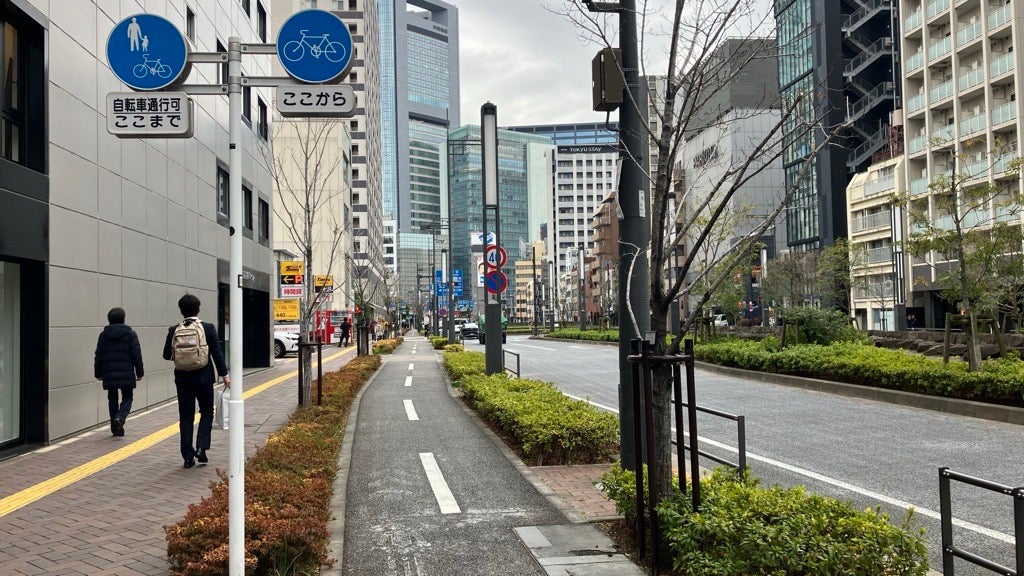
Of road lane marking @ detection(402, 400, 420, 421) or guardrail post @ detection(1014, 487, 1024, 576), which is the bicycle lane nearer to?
road lane marking @ detection(402, 400, 420, 421)

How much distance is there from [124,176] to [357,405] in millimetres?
5270

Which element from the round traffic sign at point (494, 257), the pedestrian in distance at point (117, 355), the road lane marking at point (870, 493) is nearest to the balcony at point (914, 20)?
the round traffic sign at point (494, 257)

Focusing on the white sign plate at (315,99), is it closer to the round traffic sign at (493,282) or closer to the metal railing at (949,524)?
the metal railing at (949,524)

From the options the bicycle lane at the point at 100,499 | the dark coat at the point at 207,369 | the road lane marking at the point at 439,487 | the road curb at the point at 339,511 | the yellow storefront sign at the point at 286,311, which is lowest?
the road lane marking at the point at 439,487

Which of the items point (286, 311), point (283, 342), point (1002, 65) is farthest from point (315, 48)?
point (1002, 65)

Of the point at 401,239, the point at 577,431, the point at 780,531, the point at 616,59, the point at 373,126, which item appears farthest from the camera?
the point at 401,239

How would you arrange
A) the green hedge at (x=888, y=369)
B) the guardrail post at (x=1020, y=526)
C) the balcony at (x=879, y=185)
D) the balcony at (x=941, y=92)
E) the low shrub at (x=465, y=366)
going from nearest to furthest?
the guardrail post at (x=1020, y=526)
the green hedge at (x=888, y=369)
the low shrub at (x=465, y=366)
the balcony at (x=941, y=92)
the balcony at (x=879, y=185)

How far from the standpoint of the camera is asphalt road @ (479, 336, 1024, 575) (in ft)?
18.9

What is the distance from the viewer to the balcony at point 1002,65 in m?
39.5

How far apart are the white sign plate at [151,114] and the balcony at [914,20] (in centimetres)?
5274

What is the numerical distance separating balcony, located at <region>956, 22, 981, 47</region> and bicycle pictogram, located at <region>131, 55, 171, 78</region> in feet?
159

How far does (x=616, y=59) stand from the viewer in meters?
5.64

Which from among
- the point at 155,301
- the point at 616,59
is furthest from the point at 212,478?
the point at 155,301

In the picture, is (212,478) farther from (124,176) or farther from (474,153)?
(474,153)
